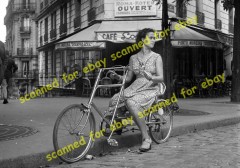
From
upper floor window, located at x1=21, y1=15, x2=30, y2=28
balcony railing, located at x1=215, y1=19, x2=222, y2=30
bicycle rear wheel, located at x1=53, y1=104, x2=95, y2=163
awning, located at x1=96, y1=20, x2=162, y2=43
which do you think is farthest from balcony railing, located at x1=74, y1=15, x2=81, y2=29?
upper floor window, located at x1=21, y1=15, x2=30, y2=28

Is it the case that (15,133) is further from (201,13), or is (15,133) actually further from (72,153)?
(201,13)

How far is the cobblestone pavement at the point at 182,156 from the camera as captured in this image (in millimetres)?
4309

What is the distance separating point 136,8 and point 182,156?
41.9ft

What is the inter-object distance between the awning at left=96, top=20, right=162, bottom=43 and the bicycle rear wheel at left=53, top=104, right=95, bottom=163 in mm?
10364

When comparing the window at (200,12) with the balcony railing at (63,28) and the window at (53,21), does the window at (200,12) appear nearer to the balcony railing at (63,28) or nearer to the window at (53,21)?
the balcony railing at (63,28)

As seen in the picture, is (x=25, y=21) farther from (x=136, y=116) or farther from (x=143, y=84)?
(x=136, y=116)

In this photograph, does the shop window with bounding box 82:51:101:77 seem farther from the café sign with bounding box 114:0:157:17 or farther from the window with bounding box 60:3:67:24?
the window with bounding box 60:3:67:24

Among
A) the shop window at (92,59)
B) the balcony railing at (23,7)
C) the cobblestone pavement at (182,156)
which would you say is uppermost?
the balcony railing at (23,7)

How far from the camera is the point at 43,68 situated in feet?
103

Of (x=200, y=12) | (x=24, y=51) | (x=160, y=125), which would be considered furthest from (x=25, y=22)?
(x=160, y=125)

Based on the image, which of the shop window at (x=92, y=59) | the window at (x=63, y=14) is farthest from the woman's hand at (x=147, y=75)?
the window at (x=63, y=14)

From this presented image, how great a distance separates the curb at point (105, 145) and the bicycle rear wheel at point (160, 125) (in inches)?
10.2

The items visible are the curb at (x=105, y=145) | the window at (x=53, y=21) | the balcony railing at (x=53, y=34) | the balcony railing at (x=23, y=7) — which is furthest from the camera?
the balcony railing at (x=23, y=7)

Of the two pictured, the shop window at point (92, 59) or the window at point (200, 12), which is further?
the window at point (200, 12)
